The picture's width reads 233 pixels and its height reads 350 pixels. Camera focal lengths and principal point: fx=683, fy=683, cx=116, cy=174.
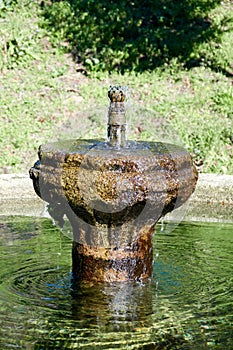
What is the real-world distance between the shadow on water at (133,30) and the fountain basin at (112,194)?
754cm

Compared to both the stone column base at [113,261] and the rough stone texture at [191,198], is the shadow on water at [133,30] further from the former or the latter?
the stone column base at [113,261]

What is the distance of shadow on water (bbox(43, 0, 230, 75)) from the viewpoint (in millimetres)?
12008

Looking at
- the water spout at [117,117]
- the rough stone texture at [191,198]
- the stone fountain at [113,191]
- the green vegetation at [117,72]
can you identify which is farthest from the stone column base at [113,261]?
the green vegetation at [117,72]

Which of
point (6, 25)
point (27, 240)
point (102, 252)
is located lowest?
point (27, 240)

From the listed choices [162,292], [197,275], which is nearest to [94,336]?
[162,292]

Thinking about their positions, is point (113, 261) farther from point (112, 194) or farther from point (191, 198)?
point (191, 198)

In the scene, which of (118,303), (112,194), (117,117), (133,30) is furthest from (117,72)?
(118,303)

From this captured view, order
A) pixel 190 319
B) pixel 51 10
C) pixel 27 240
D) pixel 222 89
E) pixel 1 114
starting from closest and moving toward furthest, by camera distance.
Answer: pixel 190 319, pixel 27 240, pixel 1 114, pixel 222 89, pixel 51 10

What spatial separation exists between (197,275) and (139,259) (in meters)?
0.57

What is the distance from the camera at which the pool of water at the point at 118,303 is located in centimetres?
348

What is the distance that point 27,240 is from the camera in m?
5.77

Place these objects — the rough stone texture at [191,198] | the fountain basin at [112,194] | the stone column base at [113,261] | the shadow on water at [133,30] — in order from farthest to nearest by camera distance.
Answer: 1. the shadow on water at [133,30]
2. the rough stone texture at [191,198]
3. the stone column base at [113,261]
4. the fountain basin at [112,194]

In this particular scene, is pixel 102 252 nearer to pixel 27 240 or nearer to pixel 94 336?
pixel 94 336

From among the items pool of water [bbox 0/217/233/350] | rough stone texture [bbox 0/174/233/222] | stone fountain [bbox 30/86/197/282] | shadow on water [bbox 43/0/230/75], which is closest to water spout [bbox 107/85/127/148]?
stone fountain [bbox 30/86/197/282]
